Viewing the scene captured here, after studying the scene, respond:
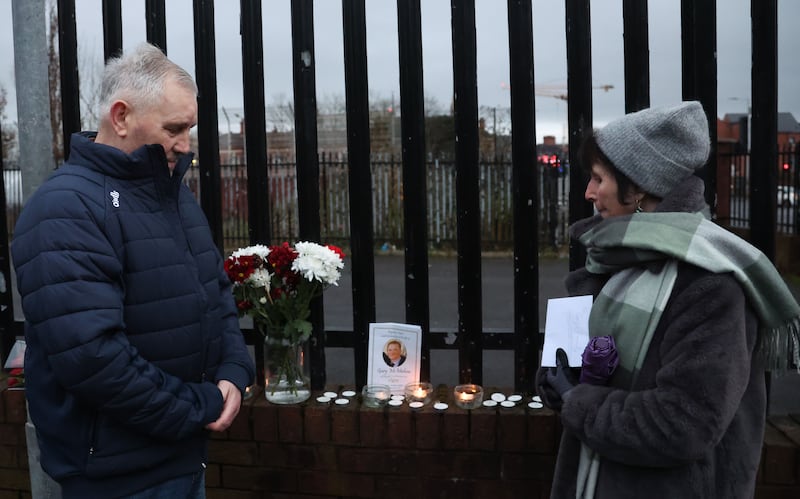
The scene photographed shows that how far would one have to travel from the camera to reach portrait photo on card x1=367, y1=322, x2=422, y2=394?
281cm

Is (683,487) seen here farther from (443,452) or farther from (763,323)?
(443,452)

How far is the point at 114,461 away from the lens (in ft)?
5.42

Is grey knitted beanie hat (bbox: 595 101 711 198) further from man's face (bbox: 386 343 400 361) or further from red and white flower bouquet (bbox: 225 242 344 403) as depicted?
man's face (bbox: 386 343 400 361)

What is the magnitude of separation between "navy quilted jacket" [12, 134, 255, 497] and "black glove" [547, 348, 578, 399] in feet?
2.75

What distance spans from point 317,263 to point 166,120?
1.02 metres

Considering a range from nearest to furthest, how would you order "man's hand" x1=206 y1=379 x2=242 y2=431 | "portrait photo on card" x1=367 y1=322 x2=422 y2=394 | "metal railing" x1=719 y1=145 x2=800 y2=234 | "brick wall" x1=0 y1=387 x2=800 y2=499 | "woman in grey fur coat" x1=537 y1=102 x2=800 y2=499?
1. "woman in grey fur coat" x1=537 y1=102 x2=800 y2=499
2. "man's hand" x1=206 y1=379 x2=242 y2=431
3. "brick wall" x1=0 y1=387 x2=800 y2=499
4. "portrait photo on card" x1=367 y1=322 x2=422 y2=394
5. "metal railing" x1=719 y1=145 x2=800 y2=234

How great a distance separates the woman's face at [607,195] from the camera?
162 cm

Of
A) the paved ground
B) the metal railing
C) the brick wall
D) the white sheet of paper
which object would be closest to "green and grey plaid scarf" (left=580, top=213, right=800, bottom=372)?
the white sheet of paper

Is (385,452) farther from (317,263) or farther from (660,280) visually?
(660,280)

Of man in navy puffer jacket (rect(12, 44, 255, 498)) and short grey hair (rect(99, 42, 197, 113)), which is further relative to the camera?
short grey hair (rect(99, 42, 197, 113))

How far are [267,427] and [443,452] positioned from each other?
2.25 feet

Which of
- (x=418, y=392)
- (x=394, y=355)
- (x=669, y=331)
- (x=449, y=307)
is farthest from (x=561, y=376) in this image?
(x=449, y=307)

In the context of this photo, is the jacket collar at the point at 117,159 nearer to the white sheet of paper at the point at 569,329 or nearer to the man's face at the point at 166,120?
the man's face at the point at 166,120

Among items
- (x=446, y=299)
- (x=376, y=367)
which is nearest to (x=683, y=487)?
(x=376, y=367)
